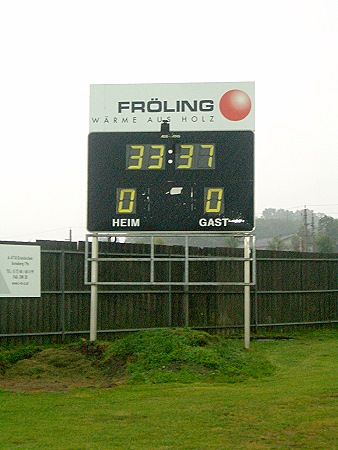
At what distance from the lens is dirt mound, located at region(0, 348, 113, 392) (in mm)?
13258

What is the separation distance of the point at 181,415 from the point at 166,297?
1225 centimetres

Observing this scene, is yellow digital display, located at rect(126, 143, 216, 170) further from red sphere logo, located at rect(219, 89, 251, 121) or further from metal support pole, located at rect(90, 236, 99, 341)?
metal support pole, located at rect(90, 236, 99, 341)

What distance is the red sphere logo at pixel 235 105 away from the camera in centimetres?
1806

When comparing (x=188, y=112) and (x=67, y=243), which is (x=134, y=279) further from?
(x=188, y=112)

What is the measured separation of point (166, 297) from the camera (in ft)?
72.0

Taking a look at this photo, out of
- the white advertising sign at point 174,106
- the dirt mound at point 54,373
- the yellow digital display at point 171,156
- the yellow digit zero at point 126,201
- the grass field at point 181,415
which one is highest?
the white advertising sign at point 174,106

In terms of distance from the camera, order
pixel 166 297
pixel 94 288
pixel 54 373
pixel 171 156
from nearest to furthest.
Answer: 1. pixel 54 373
2. pixel 171 156
3. pixel 94 288
4. pixel 166 297

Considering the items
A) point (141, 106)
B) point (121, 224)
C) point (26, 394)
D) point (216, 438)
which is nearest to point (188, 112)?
point (141, 106)

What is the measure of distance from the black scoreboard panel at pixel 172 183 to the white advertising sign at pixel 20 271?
7.07 feet

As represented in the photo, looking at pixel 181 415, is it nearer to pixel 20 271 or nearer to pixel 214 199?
pixel 214 199

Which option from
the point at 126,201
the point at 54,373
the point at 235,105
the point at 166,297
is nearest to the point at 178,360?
the point at 54,373

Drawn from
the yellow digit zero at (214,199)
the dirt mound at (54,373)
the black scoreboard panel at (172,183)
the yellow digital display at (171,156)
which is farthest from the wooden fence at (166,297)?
the yellow digit zero at (214,199)

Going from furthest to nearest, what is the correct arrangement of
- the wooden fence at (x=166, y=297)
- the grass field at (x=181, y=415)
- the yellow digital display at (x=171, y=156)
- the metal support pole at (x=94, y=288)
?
the wooden fence at (x=166, y=297) → the metal support pole at (x=94, y=288) → the yellow digital display at (x=171, y=156) → the grass field at (x=181, y=415)

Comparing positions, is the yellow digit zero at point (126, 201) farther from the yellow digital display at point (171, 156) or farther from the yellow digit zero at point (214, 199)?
the yellow digit zero at point (214, 199)
